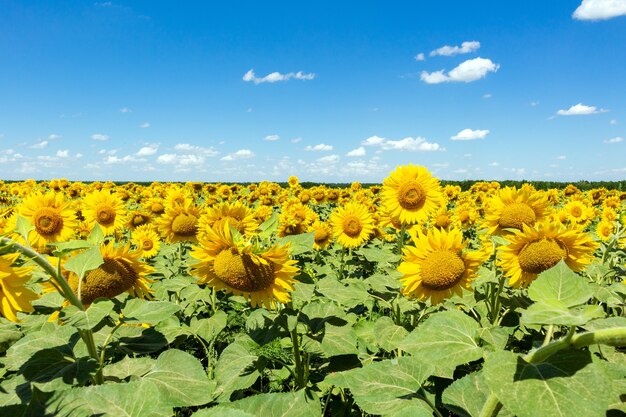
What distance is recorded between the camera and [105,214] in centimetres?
632

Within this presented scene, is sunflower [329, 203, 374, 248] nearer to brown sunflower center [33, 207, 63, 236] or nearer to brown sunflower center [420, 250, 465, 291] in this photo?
brown sunflower center [420, 250, 465, 291]

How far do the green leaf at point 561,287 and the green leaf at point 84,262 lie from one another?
6.16 ft

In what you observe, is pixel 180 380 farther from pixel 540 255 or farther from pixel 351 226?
pixel 351 226

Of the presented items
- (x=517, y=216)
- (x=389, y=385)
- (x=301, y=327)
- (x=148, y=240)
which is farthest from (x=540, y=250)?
(x=148, y=240)

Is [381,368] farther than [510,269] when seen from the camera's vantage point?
No

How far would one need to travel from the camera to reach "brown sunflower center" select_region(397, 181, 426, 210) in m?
5.51

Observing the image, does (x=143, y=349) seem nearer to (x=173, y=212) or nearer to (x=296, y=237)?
(x=296, y=237)

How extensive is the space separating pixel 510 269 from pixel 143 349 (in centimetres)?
285

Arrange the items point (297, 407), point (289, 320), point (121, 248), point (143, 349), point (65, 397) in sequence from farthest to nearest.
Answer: point (121, 248) → point (289, 320) → point (143, 349) → point (297, 407) → point (65, 397)

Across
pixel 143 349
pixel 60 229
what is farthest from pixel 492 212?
pixel 60 229

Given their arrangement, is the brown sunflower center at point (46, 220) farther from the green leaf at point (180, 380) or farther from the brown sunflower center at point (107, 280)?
the green leaf at point (180, 380)

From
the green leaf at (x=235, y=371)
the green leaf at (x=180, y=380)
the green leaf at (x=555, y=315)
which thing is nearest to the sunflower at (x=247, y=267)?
the green leaf at (x=235, y=371)

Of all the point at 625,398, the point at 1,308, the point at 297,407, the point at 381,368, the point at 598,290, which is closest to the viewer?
the point at 297,407

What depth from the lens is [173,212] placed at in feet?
17.2
